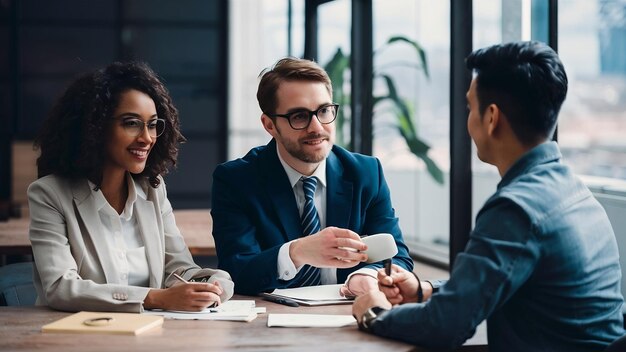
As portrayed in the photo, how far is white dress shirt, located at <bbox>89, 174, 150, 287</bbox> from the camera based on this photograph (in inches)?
99.2

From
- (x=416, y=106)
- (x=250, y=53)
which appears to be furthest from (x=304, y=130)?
(x=250, y=53)

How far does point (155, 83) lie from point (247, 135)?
17.6 ft

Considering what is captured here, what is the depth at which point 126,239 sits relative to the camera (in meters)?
2.59

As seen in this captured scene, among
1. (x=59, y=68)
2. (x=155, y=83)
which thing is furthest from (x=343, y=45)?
(x=155, y=83)

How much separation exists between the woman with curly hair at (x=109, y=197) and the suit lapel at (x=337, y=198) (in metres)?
0.46

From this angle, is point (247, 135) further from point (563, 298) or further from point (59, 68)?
point (563, 298)

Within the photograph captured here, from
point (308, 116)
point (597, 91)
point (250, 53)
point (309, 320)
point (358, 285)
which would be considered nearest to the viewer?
point (309, 320)

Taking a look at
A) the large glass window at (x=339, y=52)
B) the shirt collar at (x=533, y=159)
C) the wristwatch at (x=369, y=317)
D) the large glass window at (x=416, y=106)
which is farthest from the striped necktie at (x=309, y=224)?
the large glass window at (x=339, y=52)

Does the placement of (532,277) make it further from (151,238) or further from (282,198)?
(151,238)

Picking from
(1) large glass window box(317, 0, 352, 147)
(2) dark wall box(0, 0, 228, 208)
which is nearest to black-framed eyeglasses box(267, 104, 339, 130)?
(1) large glass window box(317, 0, 352, 147)

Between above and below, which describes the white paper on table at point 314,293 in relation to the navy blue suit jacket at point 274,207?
below

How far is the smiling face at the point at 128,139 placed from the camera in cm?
252

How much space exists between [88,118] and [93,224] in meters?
0.32

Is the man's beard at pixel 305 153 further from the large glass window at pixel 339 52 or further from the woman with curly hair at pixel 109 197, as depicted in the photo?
the large glass window at pixel 339 52
